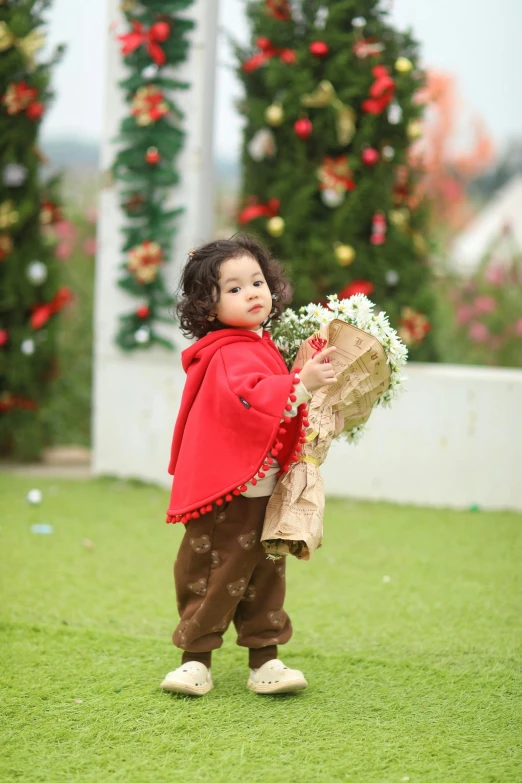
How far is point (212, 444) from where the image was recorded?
2.46 m

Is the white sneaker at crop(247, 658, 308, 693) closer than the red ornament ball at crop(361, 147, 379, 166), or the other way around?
the white sneaker at crop(247, 658, 308, 693)

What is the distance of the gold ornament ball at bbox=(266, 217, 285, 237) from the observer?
5.08 meters

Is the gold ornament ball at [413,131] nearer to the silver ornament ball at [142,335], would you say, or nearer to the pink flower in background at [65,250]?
the silver ornament ball at [142,335]

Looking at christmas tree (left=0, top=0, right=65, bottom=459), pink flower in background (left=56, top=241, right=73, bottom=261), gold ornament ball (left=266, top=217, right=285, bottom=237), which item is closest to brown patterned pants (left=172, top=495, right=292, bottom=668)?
gold ornament ball (left=266, top=217, right=285, bottom=237)

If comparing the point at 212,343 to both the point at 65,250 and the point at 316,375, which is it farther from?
the point at 65,250

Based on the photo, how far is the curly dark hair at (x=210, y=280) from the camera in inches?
98.8

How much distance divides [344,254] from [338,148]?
1.94ft

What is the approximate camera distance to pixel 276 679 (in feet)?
8.51

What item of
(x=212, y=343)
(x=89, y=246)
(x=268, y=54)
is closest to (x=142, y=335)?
(x=268, y=54)

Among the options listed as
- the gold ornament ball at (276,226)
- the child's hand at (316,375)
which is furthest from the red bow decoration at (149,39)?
the child's hand at (316,375)

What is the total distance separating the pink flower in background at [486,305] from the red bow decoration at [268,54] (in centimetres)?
226

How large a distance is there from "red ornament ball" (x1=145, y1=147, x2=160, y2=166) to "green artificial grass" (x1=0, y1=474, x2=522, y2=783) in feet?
6.27

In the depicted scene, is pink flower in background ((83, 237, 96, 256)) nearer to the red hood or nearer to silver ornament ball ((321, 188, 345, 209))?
silver ornament ball ((321, 188, 345, 209))

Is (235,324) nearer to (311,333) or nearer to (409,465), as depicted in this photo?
(311,333)
